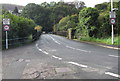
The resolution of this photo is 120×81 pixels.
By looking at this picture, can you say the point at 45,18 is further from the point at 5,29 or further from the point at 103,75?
the point at 103,75

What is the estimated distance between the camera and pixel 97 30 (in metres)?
21.6

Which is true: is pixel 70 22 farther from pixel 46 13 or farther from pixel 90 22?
pixel 46 13

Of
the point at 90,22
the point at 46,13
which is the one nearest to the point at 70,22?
the point at 90,22

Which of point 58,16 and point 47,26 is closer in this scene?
point 58,16

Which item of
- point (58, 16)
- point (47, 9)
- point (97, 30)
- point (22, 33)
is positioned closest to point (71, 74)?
point (22, 33)

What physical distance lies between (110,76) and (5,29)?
12.0 meters

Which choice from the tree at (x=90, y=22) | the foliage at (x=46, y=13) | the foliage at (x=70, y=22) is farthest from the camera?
the foliage at (x=46, y=13)

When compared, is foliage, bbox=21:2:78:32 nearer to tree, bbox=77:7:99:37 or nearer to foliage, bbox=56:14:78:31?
foliage, bbox=56:14:78:31

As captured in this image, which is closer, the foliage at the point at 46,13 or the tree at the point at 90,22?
the tree at the point at 90,22

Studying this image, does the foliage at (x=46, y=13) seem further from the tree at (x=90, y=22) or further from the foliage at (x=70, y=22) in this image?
the tree at (x=90, y=22)

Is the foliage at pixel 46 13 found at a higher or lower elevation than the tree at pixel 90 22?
higher

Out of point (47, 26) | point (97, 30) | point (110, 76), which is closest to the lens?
point (110, 76)

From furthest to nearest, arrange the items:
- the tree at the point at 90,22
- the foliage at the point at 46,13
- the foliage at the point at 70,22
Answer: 1. the foliage at the point at 46,13
2. the foliage at the point at 70,22
3. the tree at the point at 90,22

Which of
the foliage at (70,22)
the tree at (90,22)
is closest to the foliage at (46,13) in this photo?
the foliage at (70,22)
